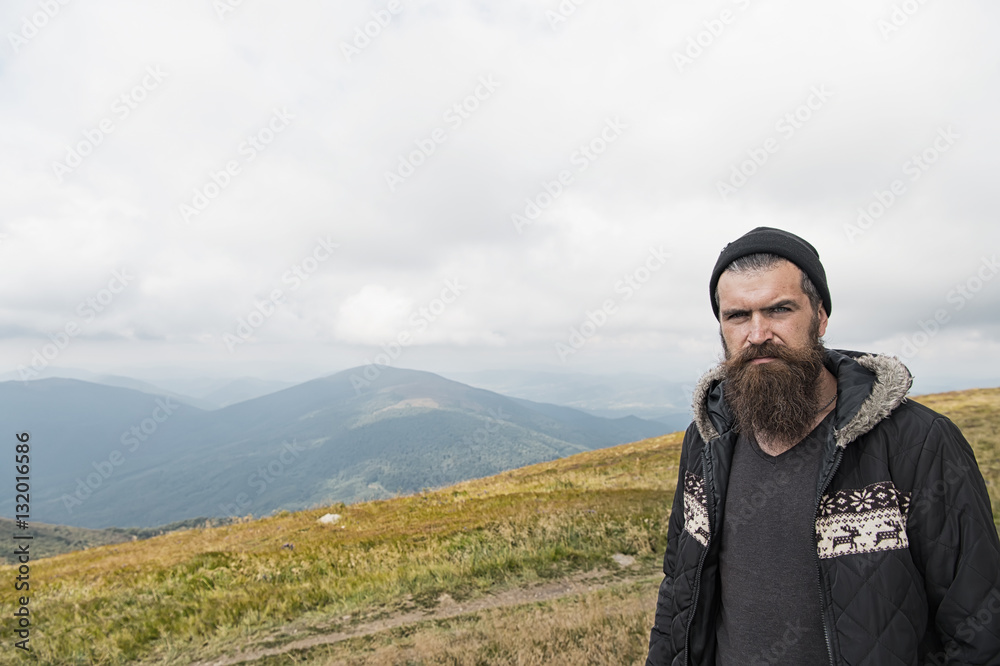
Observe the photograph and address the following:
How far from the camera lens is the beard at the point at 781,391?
2785 millimetres

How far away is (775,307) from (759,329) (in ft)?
0.56

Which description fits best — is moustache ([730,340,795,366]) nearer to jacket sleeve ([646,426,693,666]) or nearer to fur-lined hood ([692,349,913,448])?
fur-lined hood ([692,349,913,448])

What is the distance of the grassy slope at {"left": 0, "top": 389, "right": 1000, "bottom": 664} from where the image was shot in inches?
304

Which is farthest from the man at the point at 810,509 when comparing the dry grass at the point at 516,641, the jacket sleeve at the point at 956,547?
the dry grass at the point at 516,641

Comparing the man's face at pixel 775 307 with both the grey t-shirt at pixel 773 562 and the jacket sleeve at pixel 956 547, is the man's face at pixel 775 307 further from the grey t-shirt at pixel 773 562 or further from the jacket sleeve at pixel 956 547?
the jacket sleeve at pixel 956 547

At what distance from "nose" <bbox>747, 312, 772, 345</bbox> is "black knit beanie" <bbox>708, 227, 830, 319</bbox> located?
1.33 ft

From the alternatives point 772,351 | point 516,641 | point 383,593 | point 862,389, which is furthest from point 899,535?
point 383,593

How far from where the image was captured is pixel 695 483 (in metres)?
3.27

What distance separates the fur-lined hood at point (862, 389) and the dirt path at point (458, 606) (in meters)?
8.47

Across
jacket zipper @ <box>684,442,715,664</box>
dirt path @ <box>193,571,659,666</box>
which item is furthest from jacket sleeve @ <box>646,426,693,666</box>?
dirt path @ <box>193,571,659,666</box>

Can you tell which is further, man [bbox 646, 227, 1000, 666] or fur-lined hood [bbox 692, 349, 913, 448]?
fur-lined hood [bbox 692, 349, 913, 448]

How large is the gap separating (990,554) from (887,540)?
0.35 m

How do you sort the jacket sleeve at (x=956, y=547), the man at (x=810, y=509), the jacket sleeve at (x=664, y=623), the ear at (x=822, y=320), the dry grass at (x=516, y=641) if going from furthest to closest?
the dry grass at (x=516, y=641) < the jacket sleeve at (x=664, y=623) < the ear at (x=822, y=320) < the man at (x=810, y=509) < the jacket sleeve at (x=956, y=547)

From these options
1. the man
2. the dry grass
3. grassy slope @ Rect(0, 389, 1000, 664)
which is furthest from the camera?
grassy slope @ Rect(0, 389, 1000, 664)
